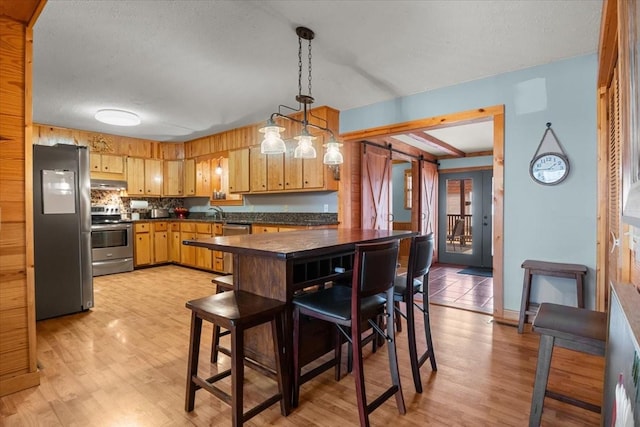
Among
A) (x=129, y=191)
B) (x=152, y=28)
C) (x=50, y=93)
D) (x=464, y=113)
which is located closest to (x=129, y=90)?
(x=50, y=93)

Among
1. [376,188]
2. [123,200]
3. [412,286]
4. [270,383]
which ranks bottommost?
[270,383]

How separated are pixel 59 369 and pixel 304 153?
2.42 metres

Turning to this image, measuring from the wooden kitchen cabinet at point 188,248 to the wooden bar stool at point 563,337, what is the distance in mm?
5664

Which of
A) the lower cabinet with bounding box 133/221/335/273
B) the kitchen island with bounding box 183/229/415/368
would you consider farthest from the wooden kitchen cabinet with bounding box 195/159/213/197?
the kitchen island with bounding box 183/229/415/368

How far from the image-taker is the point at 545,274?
301 centimetres

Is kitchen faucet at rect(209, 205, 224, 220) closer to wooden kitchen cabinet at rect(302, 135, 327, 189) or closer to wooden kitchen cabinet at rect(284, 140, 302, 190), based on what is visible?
wooden kitchen cabinet at rect(284, 140, 302, 190)

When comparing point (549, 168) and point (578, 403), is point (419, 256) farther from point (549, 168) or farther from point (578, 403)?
point (549, 168)

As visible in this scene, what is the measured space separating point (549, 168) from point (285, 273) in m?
2.75

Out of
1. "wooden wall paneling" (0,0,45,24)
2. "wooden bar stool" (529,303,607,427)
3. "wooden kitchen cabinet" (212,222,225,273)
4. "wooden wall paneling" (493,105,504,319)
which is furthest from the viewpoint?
"wooden kitchen cabinet" (212,222,225,273)

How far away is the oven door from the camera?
5484 millimetres

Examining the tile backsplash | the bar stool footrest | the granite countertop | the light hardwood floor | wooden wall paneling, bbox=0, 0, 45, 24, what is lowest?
the light hardwood floor

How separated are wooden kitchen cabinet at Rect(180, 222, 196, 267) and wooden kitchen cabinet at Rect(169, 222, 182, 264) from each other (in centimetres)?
12

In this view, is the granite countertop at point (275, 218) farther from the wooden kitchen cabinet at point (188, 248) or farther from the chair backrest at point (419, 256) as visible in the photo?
the chair backrest at point (419, 256)

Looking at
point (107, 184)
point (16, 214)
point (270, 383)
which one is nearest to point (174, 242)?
point (107, 184)
